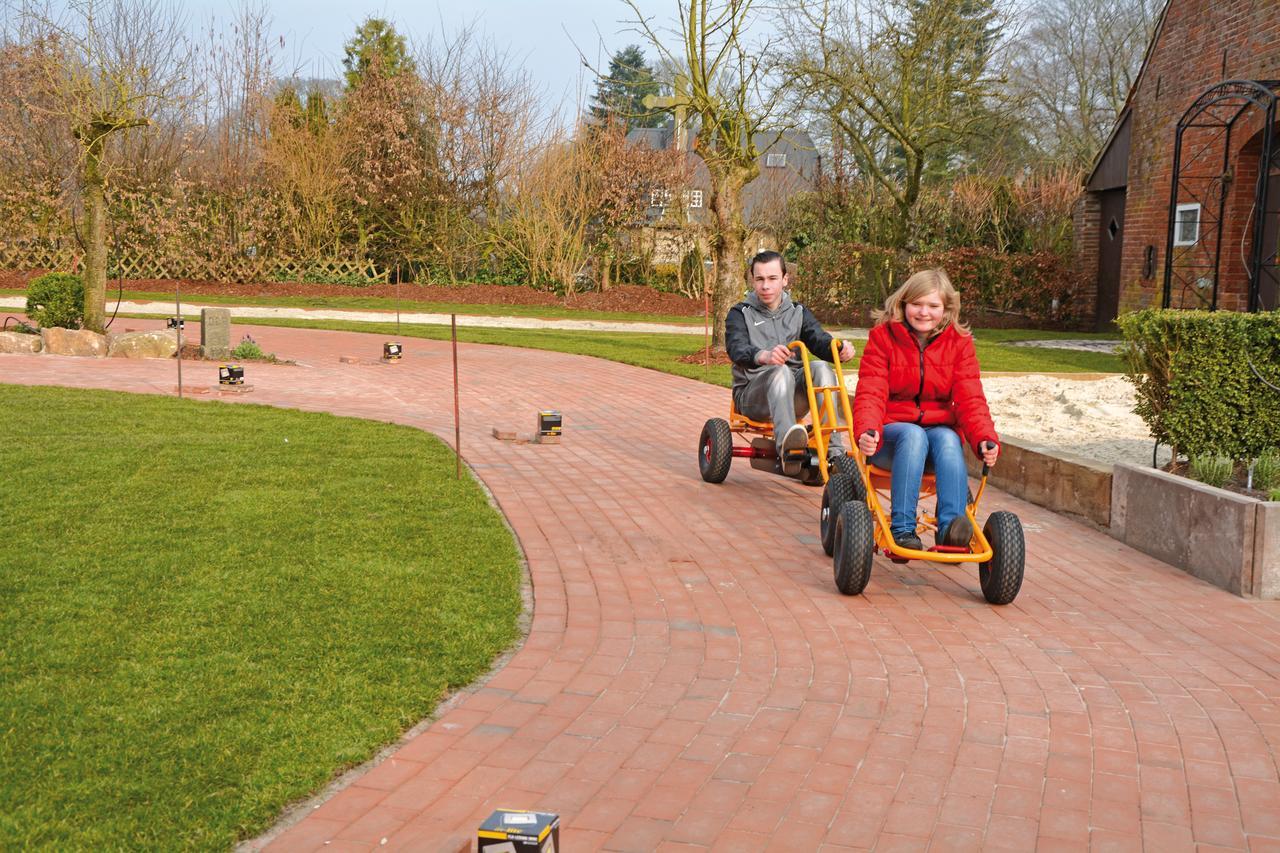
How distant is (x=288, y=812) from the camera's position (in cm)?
308

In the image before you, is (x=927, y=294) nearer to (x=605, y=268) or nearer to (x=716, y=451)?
(x=716, y=451)

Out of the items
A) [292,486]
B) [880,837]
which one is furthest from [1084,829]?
[292,486]

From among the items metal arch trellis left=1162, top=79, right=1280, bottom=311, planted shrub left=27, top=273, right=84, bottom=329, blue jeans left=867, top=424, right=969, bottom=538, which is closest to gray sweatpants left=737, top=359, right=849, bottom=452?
blue jeans left=867, top=424, right=969, bottom=538

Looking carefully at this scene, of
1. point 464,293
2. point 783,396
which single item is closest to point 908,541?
point 783,396

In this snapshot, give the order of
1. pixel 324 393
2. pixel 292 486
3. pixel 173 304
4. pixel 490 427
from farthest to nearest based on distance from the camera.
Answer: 1. pixel 173 304
2. pixel 324 393
3. pixel 490 427
4. pixel 292 486

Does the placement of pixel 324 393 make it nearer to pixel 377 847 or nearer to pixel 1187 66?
pixel 377 847

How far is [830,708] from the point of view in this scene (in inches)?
153

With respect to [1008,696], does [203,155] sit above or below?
above

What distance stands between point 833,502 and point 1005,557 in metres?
0.90

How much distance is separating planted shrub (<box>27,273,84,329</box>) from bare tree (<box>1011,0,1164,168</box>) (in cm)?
2906

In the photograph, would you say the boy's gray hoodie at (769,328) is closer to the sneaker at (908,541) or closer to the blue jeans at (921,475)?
the blue jeans at (921,475)

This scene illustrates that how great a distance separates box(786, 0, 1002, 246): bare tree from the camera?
80.1 feet

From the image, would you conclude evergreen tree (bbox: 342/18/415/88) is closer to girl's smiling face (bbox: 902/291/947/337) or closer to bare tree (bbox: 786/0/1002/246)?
bare tree (bbox: 786/0/1002/246)

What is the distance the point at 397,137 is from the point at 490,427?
20.8 m
